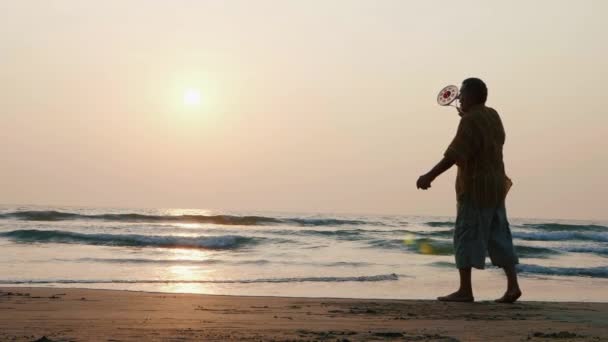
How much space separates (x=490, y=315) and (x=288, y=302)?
149cm

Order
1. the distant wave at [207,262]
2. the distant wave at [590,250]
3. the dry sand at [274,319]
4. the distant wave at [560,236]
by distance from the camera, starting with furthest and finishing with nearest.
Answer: the distant wave at [560,236] → the distant wave at [590,250] → the distant wave at [207,262] → the dry sand at [274,319]

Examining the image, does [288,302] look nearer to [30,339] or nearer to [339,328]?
[339,328]

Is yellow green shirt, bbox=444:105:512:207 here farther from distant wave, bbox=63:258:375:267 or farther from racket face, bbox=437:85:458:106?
distant wave, bbox=63:258:375:267

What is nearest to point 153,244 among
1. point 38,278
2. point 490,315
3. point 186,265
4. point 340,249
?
point 340,249

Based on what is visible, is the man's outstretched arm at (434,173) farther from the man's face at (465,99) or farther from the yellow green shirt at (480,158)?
the man's face at (465,99)

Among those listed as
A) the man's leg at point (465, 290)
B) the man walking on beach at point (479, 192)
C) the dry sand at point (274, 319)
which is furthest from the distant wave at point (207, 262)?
the man walking on beach at point (479, 192)

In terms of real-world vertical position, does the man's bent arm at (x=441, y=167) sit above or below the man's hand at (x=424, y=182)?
above

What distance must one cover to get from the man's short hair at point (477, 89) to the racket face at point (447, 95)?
8.0 inches

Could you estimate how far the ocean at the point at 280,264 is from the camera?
328 inches

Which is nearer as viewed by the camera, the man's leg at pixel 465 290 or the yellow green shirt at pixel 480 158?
the yellow green shirt at pixel 480 158

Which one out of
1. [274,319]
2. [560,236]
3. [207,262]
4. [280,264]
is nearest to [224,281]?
[280,264]

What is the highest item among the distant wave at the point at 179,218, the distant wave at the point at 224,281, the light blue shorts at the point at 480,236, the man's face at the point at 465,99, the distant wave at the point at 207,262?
the man's face at the point at 465,99

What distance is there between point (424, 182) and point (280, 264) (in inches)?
283

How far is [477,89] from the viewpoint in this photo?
5.91 metres
